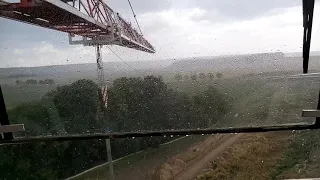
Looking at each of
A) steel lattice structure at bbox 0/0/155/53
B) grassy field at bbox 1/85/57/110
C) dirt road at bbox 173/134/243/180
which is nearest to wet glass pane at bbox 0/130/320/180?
dirt road at bbox 173/134/243/180

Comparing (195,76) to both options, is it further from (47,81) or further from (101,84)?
(47,81)

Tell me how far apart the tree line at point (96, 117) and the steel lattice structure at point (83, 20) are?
0.73 feet

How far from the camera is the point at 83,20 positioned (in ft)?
6.03

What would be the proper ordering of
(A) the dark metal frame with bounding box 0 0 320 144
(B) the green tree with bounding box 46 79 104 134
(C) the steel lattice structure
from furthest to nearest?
(B) the green tree with bounding box 46 79 104 134, (A) the dark metal frame with bounding box 0 0 320 144, (C) the steel lattice structure

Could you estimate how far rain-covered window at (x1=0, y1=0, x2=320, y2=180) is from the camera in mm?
1830

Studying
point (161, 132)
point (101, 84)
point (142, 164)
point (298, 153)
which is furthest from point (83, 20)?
point (298, 153)

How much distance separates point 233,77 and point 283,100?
311 mm

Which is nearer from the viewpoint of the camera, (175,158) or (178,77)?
(178,77)

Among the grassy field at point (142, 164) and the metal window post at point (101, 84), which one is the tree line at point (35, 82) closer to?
the metal window post at point (101, 84)

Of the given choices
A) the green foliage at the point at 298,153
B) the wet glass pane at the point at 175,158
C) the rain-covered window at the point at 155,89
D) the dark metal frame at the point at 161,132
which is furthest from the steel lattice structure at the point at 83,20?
the green foliage at the point at 298,153

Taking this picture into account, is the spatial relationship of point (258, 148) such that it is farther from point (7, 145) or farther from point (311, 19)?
point (7, 145)

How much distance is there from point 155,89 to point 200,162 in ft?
1.69

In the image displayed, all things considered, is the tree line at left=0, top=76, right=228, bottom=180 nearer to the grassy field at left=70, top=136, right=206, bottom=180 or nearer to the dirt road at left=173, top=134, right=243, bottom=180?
the grassy field at left=70, top=136, right=206, bottom=180

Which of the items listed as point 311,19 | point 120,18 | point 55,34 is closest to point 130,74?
point 120,18
